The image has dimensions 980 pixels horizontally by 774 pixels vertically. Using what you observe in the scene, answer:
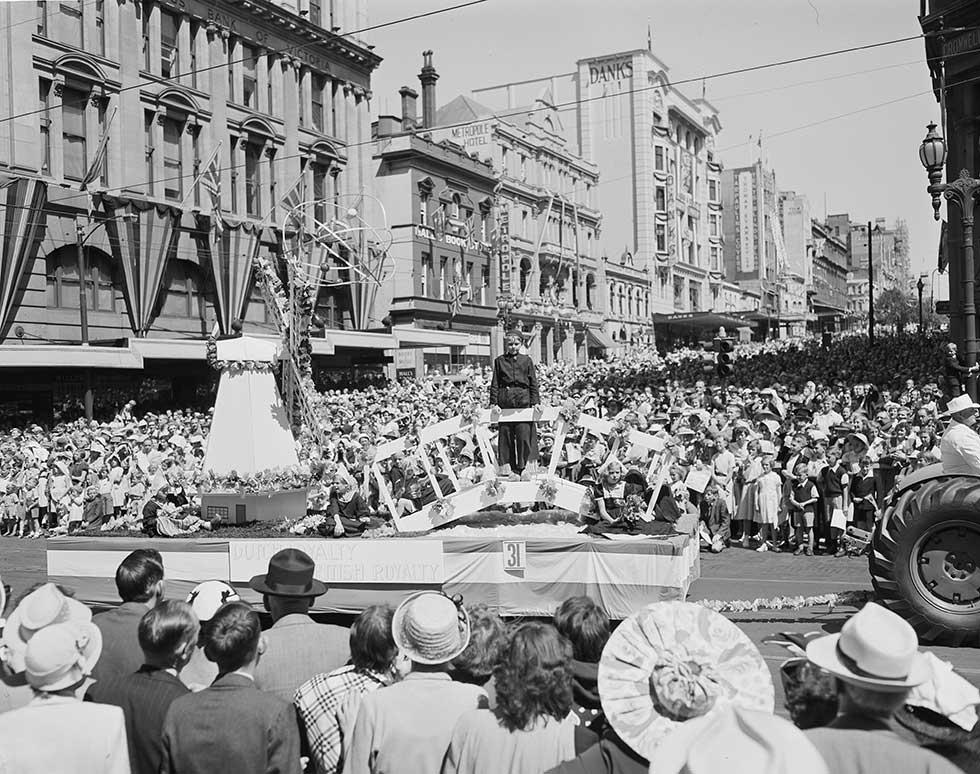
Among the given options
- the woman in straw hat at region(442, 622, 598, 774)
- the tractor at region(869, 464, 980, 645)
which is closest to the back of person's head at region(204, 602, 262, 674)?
the woman in straw hat at region(442, 622, 598, 774)

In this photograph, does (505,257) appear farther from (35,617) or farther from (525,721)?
(525,721)

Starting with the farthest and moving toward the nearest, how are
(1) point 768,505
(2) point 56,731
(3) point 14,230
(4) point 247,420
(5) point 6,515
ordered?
(3) point 14,230 < (5) point 6,515 < (1) point 768,505 < (4) point 247,420 < (2) point 56,731

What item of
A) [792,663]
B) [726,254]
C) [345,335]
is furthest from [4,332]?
[726,254]

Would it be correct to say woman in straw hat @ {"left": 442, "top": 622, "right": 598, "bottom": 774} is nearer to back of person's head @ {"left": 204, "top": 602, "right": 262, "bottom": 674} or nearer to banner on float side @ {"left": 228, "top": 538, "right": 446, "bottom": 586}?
back of person's head @ {"left": 204, "top": 602, "right": 262, "bottom": 674}

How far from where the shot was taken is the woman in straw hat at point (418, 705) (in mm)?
3990

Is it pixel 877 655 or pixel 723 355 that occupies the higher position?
pixel 723 355

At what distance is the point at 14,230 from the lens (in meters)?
33.1

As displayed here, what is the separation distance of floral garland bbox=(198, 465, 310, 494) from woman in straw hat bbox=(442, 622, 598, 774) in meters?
9.29

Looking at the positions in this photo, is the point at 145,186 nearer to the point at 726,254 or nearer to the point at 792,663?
the point at 792,663

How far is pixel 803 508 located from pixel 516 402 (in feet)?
20.2

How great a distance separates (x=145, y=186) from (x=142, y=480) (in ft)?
73.5

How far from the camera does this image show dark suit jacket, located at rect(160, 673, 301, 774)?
13.0ft

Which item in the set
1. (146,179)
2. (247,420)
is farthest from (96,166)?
(247,420)

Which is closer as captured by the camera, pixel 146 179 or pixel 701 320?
pixel 146 179
